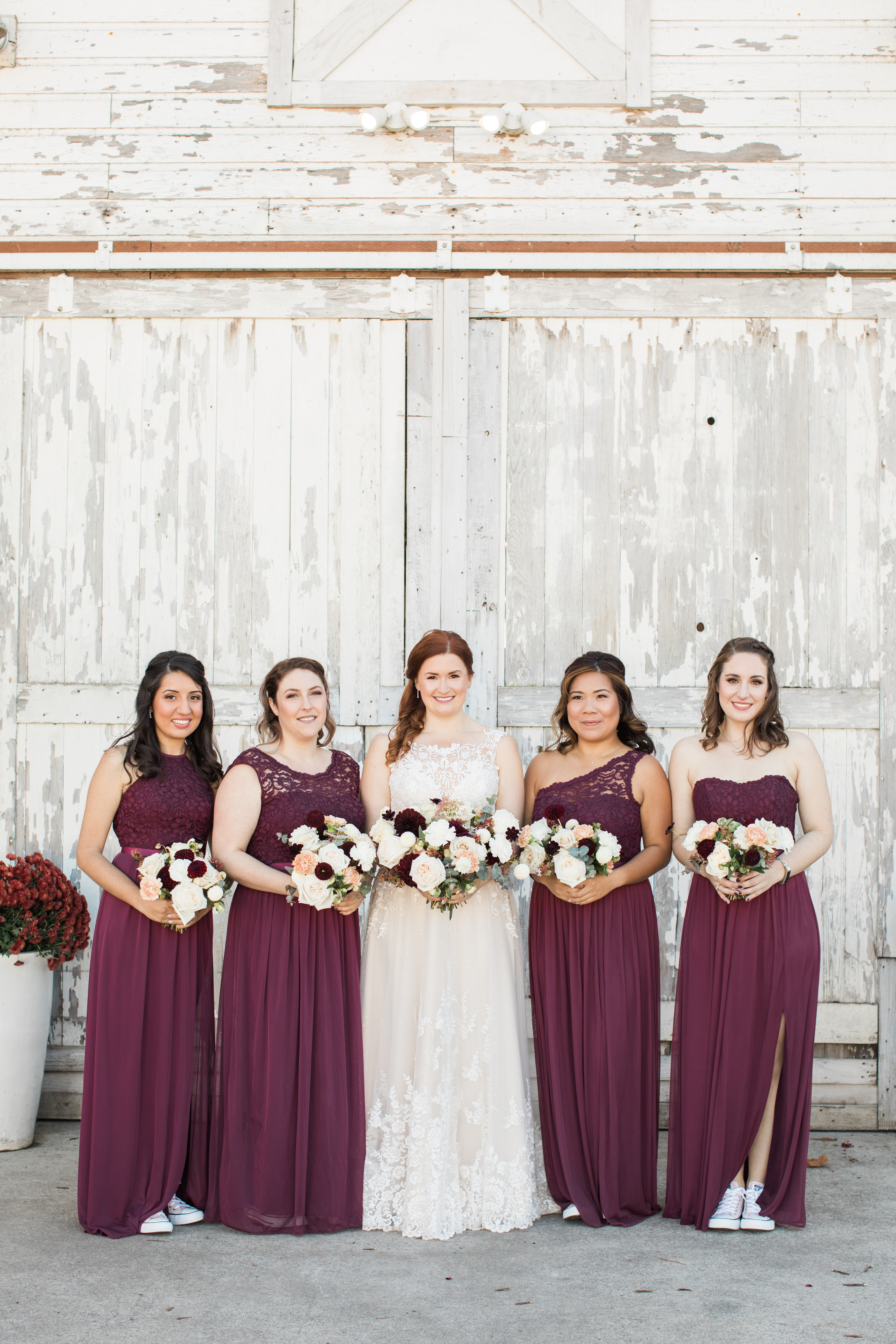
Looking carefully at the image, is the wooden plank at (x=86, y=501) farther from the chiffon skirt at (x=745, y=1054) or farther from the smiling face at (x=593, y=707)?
the chiffon skirt at (x=745, y=1054)

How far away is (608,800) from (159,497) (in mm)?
2968

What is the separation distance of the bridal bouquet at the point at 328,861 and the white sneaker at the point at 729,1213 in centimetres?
175

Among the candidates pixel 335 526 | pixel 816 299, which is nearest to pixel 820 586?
pixel 816 299

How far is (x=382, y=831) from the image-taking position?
4320 mm

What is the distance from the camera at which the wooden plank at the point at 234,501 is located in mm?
6074

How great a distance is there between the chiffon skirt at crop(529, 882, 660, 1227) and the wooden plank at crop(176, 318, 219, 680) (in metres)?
2.51

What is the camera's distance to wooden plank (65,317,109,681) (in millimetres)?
6105

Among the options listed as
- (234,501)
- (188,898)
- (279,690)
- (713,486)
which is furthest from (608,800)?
(234,501)

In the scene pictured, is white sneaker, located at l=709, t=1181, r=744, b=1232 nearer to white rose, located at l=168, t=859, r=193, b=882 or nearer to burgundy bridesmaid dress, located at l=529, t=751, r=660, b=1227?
burgundy bridesmaid dress, located at l=529, t=751, r=660, b=1227
